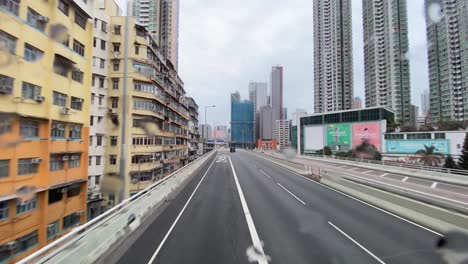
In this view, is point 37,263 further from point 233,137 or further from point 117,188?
point 233,137

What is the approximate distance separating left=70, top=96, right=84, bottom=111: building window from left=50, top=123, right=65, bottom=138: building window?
1696 mm

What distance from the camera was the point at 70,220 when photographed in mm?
16688

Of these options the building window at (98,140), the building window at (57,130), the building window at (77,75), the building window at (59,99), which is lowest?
the building window at (98,140)

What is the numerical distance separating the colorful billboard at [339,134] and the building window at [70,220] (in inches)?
1880

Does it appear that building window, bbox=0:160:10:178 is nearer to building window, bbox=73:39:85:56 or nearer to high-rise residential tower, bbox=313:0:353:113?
building window, bbox=73:39:85:56

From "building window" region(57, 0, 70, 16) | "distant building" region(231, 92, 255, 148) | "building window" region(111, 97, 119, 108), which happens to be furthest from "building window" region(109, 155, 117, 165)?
"distant building" region(231, 92, 255, 148)

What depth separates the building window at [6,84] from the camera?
987 centimetres

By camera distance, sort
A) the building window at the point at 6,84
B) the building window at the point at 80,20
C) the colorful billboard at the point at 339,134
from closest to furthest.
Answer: the building window at the point at 6,84
the building window at the point at 80,20
the colorful billboard at the point at 339,134

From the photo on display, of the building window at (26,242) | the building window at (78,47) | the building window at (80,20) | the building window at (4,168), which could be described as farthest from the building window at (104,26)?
the building window at (26,242)

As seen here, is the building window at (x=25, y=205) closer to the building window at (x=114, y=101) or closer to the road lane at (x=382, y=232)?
the building window at (x=114, y=101)

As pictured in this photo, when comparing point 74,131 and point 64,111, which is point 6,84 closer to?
point 64,111

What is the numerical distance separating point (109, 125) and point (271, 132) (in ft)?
263

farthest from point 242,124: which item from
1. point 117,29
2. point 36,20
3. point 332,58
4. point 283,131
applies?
point 36,20

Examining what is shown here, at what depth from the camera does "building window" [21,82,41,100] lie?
11828 millimetres
